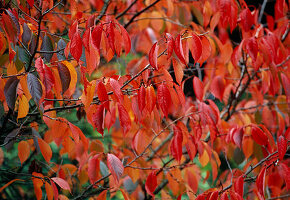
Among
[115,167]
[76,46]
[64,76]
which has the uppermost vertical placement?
[76,46]

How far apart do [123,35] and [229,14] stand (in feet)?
2.47

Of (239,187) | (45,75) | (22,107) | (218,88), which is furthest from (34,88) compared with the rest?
(218,88)

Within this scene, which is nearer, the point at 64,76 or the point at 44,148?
the point at 64,76

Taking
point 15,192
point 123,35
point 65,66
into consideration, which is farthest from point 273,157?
point 15,192

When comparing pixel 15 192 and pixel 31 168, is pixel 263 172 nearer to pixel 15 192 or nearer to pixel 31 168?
pixel 31 168

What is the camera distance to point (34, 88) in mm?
1181

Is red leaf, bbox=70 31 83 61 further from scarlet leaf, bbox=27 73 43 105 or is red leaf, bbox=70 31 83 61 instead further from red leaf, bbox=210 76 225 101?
red leaf, bbox=210 76 225 101

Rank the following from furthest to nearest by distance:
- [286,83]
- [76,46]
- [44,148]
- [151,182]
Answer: [286,83] → [151,182] → [44,148] → [76,46]

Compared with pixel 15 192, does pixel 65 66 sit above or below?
above

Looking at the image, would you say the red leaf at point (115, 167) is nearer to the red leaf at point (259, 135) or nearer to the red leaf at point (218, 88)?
the red leaf at point (259, 135)

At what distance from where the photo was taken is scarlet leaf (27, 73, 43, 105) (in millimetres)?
1178

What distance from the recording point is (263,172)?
1.43m

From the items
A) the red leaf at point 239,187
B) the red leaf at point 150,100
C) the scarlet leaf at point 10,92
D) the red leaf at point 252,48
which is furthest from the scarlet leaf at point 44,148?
the red leaf at point 252,48

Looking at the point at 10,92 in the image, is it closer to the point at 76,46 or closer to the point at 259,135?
the point at 76,46
